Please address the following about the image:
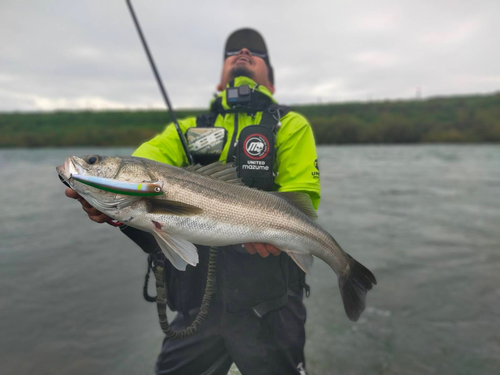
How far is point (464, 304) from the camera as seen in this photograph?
5.39 meters

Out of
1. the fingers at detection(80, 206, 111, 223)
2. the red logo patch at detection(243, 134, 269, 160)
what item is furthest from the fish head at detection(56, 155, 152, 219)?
the red logo patch at detection(243, 134, 269, 160)

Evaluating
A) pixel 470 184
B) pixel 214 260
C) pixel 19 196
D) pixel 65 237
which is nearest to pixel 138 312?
pixel 214 260

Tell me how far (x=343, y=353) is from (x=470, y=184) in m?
14.4

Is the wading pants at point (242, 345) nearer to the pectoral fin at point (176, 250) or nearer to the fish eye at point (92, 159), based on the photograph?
the pectoral fin at point (176, 250)

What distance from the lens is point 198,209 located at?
218 centimetres

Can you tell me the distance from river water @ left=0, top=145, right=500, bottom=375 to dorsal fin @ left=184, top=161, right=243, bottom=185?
2.91 m

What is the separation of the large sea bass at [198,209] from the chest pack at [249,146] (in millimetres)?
287

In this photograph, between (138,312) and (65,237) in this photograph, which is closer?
(138,312)

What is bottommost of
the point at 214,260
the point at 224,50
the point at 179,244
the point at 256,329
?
the point at 256,329

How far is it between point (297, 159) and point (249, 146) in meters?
0.40

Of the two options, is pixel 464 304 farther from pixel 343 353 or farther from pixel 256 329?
pixel 256 329

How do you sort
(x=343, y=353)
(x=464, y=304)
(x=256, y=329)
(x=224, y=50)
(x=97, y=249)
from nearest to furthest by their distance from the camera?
(x=256, y=329), (x=224, y=50), (x=343, y=353), (x=464, y=304), (x=97, y=249)

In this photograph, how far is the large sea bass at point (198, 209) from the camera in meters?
2.03

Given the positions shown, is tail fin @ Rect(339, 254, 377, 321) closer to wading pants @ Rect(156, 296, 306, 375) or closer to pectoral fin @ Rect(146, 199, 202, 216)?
wading pants @ Rect(156, 296, 306, 375)
